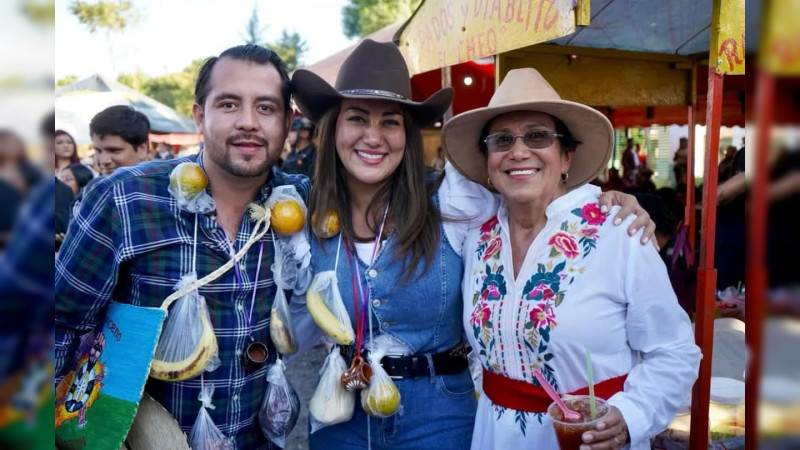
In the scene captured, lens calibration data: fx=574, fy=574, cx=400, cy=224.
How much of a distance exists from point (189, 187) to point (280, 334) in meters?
0.59

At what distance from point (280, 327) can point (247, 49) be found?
1035mm

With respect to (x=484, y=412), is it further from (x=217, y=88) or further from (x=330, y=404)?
(x=217, y=88)

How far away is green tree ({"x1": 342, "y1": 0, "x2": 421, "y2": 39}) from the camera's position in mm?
36875

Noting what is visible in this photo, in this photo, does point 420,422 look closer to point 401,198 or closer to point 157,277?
point 401,198

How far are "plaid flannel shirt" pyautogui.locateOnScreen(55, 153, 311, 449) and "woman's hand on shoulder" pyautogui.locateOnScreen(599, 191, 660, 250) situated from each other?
4.04ft

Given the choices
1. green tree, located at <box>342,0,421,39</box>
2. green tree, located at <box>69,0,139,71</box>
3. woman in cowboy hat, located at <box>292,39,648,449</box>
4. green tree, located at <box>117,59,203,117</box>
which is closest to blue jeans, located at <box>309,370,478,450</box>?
woman in cowboy hat, located at <box>292,39,648,449</box>

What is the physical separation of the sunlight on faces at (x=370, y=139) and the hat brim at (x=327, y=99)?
0.19 feet

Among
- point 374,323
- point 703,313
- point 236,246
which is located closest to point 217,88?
point 236,246

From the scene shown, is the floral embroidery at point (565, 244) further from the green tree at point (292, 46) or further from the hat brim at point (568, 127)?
the green tree at point (292, 46)

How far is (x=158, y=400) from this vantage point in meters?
1.94

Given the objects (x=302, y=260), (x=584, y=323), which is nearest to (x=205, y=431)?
(x=302, y=260)

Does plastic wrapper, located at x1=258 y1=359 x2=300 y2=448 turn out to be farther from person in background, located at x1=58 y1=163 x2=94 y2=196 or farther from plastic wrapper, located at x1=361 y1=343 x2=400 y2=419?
person in background, located at x1=58 y1=163 x2=94 y2=196

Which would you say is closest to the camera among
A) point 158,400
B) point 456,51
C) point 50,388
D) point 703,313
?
point 50,388

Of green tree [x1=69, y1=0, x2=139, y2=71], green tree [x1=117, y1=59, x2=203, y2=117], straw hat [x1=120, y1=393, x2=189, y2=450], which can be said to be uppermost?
green tree [x1=69, y1=0, x2=139, y2=71]
